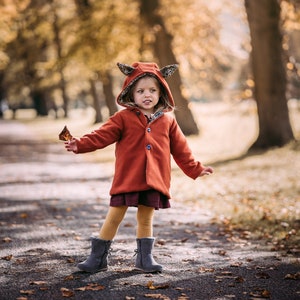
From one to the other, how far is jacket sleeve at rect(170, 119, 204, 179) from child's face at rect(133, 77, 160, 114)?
1.04ft

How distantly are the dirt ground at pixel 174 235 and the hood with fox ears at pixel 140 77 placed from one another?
4.99 feet

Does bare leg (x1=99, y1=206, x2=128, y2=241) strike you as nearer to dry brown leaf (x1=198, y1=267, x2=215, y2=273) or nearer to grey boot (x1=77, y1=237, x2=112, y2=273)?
grey boot (x1=77, y1=237, x2=112, y2=273)

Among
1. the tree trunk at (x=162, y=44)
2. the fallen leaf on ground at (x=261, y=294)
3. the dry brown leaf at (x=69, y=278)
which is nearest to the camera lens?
the fallen leaf on ground at (x=261, y=294)

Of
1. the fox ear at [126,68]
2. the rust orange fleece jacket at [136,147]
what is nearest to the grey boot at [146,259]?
the rust orange fleece jacket at [136,147]

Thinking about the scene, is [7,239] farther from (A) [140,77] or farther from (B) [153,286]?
(A) [140,77]

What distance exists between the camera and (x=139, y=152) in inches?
187

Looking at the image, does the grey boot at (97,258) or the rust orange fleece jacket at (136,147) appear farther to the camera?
the grey boot at (97,258)

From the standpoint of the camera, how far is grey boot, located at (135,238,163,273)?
4820 mm

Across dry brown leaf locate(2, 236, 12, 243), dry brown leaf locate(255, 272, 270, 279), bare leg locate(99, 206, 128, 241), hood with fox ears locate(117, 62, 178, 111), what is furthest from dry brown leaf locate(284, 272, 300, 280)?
dry brown leaf locate(2, 236, 12, 243)

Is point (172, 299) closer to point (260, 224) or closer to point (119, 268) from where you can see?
point (119, 268)

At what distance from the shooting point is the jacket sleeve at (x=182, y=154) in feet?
16.6

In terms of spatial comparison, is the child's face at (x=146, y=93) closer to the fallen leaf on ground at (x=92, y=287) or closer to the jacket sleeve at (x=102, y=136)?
the jacket sleeve at (x=102, y=136)

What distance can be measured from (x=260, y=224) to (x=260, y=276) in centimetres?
271

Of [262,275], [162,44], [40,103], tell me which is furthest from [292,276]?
[40,103]
